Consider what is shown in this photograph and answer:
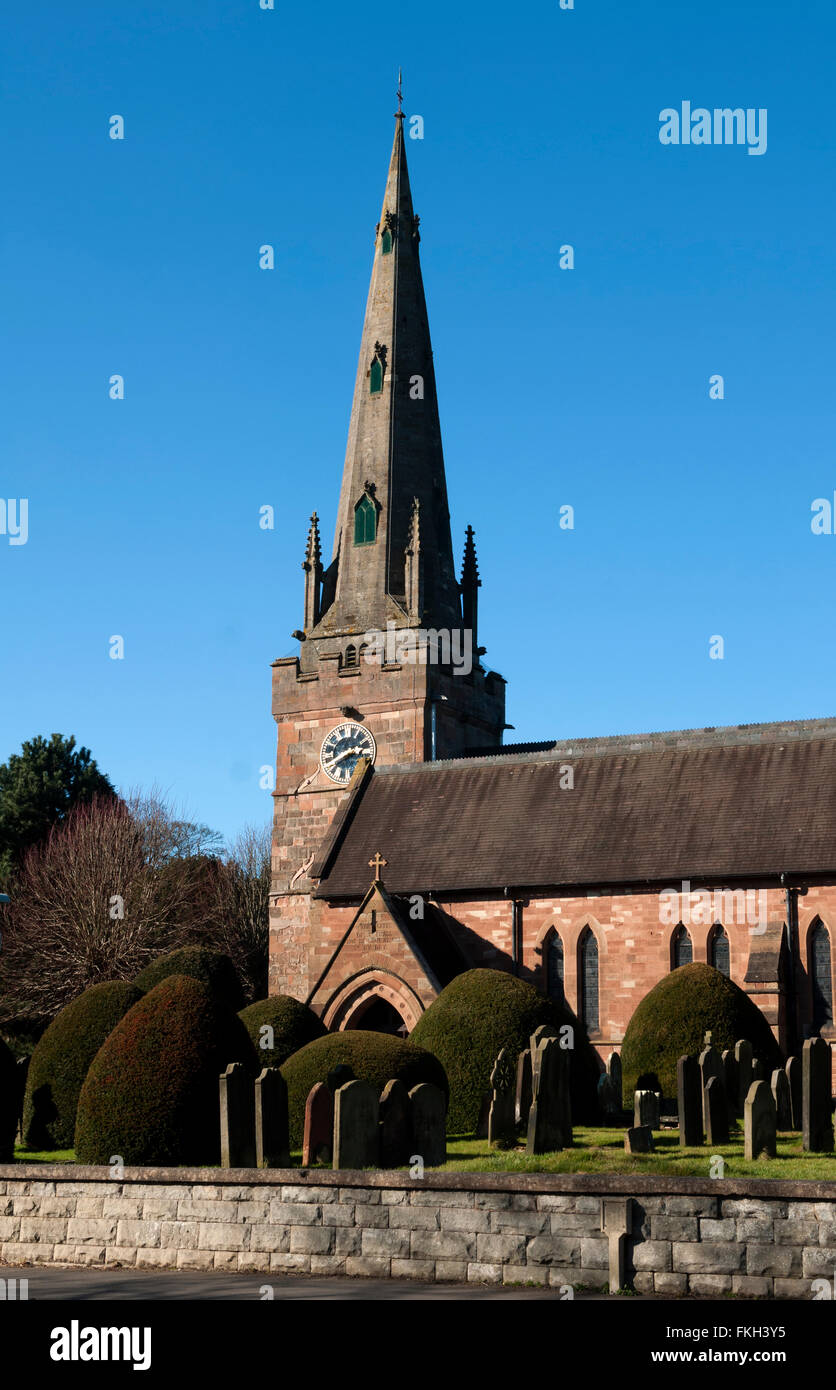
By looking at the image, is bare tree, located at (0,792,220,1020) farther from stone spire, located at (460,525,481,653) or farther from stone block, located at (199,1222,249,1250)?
stone block, located at (199,1222,249,1250)

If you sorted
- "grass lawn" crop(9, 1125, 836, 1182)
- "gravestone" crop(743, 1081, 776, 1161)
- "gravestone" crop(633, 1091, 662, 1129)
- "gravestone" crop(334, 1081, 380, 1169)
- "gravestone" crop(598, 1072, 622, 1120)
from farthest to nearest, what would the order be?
1. "gravestone" crop(598, 1072, 622, 1120)
2. "gravestone" crop(633, 1091, 662, 1129)
3. "gravestone" crop(743, 1081, 776, 1161)
4. "gravestone" crop(334, 1081, 380, 1169)
5. "grass lawn" crop(9, 1125, 836, 1182)

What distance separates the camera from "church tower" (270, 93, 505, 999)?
49875 mm

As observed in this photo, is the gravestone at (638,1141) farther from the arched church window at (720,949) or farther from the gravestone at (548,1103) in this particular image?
the arched church window at (720,949)

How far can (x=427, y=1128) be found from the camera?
18609mm

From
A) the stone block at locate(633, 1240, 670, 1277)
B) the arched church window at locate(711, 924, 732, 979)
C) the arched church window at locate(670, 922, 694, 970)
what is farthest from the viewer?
the arched church window at locate(670, 922, 694, 970)

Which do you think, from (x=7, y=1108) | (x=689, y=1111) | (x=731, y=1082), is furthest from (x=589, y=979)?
(x=7, y=1108)

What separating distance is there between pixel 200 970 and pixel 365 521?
23176 mm

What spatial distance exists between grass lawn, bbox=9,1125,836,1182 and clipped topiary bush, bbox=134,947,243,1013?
33.0ft

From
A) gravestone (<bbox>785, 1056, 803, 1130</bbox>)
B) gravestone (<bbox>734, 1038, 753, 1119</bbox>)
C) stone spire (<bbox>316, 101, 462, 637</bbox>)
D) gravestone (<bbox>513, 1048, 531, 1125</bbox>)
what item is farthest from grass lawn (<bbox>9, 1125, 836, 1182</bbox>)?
stone spire (<bbox>316, 101, 462, 637</bbox>)

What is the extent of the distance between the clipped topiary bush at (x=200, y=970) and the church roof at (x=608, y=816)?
641 centimetres

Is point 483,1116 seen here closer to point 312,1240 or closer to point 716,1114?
point 716,1114

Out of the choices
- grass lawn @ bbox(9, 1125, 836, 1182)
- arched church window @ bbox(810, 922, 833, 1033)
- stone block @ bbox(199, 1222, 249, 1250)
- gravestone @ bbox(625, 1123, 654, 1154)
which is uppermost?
arched church window @ bbox(810, 922, 833, 1033)
